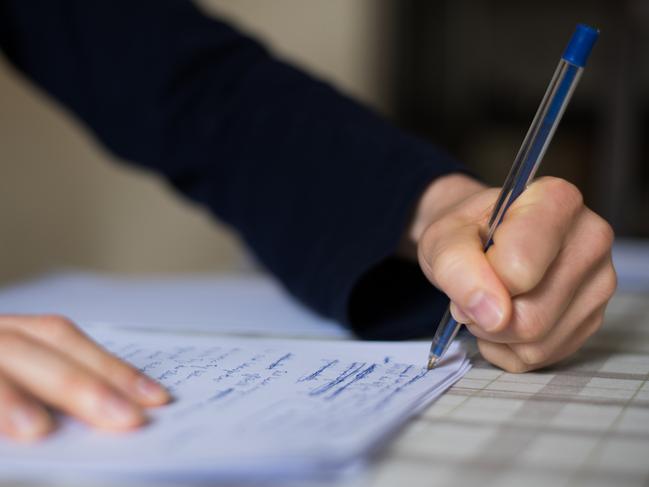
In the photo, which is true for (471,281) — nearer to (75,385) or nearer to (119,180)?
(75,385)

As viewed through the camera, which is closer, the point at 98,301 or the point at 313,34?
the point at 98,301

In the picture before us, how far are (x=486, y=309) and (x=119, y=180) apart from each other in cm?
212

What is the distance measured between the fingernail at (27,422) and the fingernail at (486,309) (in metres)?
0.23

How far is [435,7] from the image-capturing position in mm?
2691

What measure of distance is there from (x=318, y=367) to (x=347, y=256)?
0.17m

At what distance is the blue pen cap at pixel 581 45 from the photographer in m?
0.47

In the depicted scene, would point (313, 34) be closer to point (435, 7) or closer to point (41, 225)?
point (435, 7)

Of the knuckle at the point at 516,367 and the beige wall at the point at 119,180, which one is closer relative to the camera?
the knuckle at the point at 516,367

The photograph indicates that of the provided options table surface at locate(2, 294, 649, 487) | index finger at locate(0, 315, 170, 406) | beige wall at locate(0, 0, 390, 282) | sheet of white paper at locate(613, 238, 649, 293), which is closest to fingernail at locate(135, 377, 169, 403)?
index finger at locate(0, 315, 170, 406)

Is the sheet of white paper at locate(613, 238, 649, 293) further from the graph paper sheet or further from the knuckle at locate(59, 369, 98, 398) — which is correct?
the knuckle at locate(59, 369, 98, 398)

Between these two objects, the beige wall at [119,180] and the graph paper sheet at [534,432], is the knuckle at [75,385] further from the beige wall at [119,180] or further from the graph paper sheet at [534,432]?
the beige wall at [119,180]

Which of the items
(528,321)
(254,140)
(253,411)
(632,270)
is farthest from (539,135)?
(632,270)

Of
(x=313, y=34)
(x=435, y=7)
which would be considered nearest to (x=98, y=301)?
(x=313, y=34)

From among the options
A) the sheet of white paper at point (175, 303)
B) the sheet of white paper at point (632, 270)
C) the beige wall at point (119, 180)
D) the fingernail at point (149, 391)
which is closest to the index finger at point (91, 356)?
the fingernail at point (149, 391)
